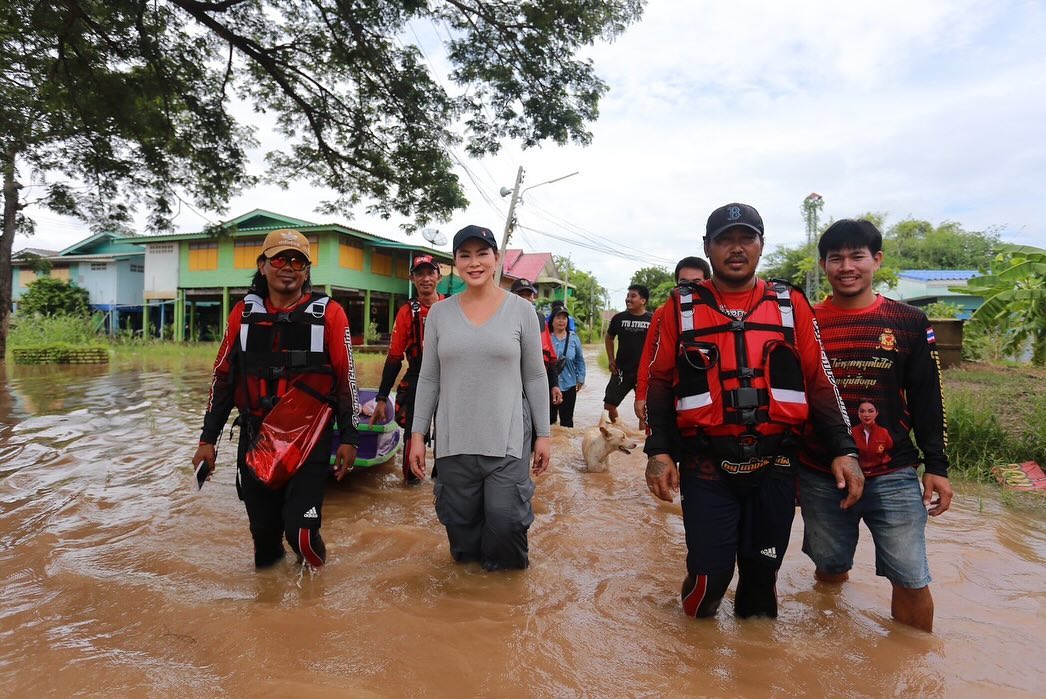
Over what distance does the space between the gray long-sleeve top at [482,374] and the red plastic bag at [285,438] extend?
58 centimetres

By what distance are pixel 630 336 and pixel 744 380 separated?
4964 millimetres

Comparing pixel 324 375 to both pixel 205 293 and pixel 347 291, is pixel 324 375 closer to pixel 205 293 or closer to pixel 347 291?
pixel 347 291

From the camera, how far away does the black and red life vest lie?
3.22m

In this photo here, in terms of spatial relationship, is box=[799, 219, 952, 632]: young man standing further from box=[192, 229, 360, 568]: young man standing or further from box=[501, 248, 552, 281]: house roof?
box=[501, 248, 552, 281]: house roof

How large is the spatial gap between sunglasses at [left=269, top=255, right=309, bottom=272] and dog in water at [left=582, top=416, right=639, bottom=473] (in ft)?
13.5

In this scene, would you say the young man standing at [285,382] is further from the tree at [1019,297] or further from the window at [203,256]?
the window at [203,256]

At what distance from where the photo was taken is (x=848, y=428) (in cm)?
267

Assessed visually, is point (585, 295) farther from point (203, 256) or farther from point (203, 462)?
point (203, 462)

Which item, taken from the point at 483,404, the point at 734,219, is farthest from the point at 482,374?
the point at 734,219

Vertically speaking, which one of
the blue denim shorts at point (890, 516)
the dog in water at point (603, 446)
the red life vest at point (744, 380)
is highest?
the red life vest at point (744, 380)

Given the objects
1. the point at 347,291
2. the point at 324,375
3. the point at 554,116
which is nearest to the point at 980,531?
the point at 324,375

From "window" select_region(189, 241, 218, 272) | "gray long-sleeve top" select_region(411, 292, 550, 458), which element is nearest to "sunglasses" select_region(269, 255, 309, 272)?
"gray long-sleeve top" select_region(411, 292, 550, 458)

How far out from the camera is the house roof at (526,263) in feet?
125

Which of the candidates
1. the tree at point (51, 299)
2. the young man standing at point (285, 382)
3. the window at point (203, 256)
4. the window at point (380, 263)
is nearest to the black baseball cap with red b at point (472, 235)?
the young man standing at point (285, 382)
